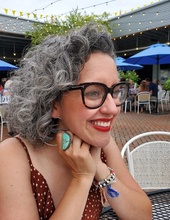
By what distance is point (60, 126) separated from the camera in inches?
45.4

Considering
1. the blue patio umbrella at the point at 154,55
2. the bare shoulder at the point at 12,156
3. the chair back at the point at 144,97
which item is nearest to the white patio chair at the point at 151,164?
the bare shoulder at the point at 12,156

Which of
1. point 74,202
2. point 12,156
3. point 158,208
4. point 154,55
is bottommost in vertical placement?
point 158,208

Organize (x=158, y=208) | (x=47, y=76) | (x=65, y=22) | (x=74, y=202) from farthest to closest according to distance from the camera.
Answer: (x=65, y=22), (x=158, y=208), (x=47, y=76), (x=74, y=202)

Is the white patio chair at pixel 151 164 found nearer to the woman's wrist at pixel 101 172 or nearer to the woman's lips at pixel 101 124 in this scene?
the woman's wrist at pixel 101 172

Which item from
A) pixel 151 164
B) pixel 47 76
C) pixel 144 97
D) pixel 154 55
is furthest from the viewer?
pixel 144 97

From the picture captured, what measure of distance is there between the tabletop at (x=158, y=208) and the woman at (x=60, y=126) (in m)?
0.20

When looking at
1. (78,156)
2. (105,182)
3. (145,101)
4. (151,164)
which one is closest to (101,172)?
(105,182)

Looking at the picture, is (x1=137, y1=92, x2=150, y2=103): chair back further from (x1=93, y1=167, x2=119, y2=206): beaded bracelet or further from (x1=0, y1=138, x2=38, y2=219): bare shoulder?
Answer: (x1=0, y1=138, x2=38, y2=219): bare shoulder

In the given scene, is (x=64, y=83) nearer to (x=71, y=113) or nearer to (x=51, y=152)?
(x=71, y=113)

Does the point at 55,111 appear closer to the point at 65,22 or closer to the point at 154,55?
the point at 154,55

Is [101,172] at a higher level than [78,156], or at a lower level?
lower

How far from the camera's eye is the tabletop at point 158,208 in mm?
1350

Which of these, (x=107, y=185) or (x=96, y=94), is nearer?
(x=96, y=94)

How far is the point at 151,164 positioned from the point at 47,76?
1.23 metres
